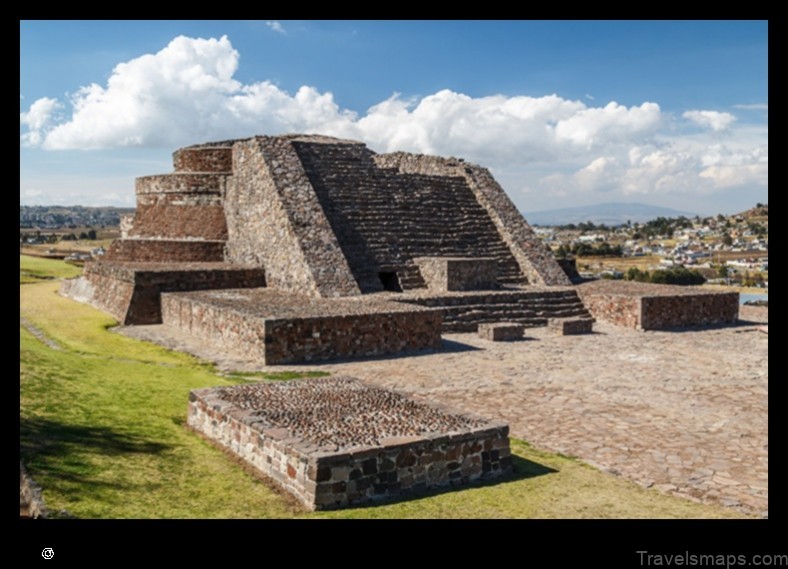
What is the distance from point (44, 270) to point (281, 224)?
41.7 ft

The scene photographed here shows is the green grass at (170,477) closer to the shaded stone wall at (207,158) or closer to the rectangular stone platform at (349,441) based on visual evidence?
the rectangular stone platform at (349,441)

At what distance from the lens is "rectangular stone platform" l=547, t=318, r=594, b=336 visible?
624 inches

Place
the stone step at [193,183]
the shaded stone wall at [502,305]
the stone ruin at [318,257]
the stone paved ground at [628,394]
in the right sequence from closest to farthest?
the stone paved ground at [628,394] < the stone ruin at [318,257] < the shaded stone wall at [502,305] < the stone step at [193,183]

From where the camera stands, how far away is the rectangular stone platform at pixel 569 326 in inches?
624

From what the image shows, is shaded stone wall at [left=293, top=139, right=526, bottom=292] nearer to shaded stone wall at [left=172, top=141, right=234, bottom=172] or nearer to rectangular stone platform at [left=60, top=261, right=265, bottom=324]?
shaded stone wall at [left=172, top=141, right=234, bottom=172]

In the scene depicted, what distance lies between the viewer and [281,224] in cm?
1772

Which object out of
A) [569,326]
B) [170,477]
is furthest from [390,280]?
[170,477]

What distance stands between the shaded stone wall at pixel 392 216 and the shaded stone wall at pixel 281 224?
35.8 inches

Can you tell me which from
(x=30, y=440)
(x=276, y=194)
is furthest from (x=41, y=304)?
(x=30, y=440)

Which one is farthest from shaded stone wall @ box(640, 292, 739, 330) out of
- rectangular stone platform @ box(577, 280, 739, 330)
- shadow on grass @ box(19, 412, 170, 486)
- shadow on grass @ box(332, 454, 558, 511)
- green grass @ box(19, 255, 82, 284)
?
green grass @ box(19, 255, 82, 284)

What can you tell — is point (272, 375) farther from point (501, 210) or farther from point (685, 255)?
→ point (685, 255)

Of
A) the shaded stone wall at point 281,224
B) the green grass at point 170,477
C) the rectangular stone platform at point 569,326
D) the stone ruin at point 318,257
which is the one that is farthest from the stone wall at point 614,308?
the green grass at point 170,477
